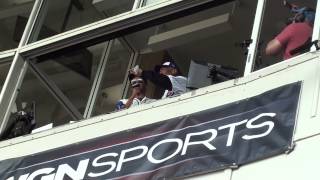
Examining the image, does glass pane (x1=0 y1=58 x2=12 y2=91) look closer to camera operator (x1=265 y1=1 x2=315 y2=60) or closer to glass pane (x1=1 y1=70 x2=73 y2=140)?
glass pane (x1=1 y1=70 x2=73 y2=140)

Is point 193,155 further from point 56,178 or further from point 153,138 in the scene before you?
point 56,178

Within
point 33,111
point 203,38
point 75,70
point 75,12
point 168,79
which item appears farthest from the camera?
point 75,70

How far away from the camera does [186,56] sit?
1136 centimetres

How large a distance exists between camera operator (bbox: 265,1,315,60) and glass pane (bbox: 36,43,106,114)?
321 cm

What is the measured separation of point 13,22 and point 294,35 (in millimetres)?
5039

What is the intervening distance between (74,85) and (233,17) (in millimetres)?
2555

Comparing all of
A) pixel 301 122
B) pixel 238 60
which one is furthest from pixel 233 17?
pixel 301 122

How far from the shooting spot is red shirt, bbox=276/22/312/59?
303 inches

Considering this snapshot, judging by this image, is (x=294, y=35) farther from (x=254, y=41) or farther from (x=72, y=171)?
(x=72, y=171)

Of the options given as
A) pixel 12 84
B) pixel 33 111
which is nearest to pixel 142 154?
pixel 12 84

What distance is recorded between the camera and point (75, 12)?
1116cm

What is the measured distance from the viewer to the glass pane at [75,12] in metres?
10.6

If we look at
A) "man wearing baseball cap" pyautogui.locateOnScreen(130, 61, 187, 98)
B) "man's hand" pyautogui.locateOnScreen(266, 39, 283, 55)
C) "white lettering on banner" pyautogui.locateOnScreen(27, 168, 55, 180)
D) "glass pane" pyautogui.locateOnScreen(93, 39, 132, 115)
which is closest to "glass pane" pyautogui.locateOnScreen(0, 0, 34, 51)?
"glass pane" pyautogui.locateOnScreen(93, 39, 132, 115)

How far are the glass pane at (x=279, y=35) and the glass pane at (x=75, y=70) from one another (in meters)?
2.79
